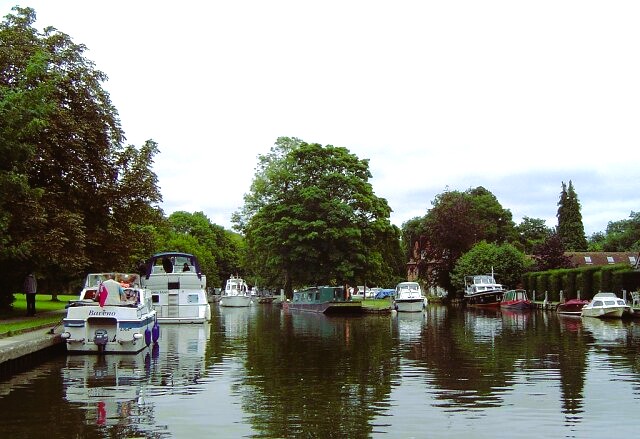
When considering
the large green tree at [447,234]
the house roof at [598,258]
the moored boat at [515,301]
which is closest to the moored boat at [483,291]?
the moored boat at [515,301]

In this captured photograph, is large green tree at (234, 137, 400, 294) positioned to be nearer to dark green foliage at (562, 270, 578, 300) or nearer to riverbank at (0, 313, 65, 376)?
dark green foliage at (562, 270, 578, 300)

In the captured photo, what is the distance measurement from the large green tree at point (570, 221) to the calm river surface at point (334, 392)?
341 feet

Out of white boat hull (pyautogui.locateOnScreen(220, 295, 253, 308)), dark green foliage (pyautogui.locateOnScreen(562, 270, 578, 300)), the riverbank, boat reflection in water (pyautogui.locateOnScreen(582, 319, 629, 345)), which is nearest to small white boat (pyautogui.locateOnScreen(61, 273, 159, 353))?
the riverbank

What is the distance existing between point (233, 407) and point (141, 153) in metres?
26.4

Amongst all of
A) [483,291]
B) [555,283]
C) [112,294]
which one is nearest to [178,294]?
[112,294]

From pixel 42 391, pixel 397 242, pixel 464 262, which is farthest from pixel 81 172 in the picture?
pixel 464 262

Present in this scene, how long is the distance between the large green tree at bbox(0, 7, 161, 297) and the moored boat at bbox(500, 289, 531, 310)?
37586mm

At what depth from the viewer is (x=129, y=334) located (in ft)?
75.8

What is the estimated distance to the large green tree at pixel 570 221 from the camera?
127 metres

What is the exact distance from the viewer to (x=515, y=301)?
220ft

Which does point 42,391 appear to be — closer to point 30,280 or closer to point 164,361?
point 164,361

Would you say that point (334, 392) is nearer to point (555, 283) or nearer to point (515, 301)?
point (515, 301)

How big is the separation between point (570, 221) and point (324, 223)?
82.2m

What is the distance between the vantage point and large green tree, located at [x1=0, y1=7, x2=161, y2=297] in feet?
93.3
